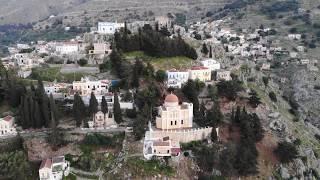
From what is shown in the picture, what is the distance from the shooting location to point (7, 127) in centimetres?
5194

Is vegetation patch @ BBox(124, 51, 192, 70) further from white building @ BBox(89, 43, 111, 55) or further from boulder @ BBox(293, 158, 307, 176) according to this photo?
boulder @ BBox(293, 158, 307, 176)

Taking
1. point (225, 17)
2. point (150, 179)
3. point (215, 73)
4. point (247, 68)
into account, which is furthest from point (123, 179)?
point (225, 17)

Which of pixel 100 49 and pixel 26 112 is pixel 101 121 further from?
pixel 100 49

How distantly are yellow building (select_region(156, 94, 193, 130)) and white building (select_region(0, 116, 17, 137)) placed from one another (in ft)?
50.3

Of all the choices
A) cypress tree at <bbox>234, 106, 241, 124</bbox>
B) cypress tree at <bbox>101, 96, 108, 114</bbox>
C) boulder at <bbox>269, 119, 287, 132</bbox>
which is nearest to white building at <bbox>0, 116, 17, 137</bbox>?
cypress tree at <bbox>101, 96, 108, 114</bbox>

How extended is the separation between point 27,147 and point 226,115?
2285 cm

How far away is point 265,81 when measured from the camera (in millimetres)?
73688

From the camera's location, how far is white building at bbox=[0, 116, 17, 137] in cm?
5181

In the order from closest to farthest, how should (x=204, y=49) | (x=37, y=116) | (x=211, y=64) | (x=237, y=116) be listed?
(x=37, y=116), (x=237, y=116), (x=211, y=64), (x=204, y=49)

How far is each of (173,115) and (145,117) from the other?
307 cm

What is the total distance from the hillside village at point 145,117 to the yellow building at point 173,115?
108mm

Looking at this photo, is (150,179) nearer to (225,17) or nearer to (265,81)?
(265,81)

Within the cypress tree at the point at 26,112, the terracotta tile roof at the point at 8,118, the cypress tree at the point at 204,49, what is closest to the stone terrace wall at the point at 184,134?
the cypress tree at the point at 26,112

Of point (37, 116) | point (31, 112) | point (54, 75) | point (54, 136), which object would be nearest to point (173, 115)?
point (54, 136)
